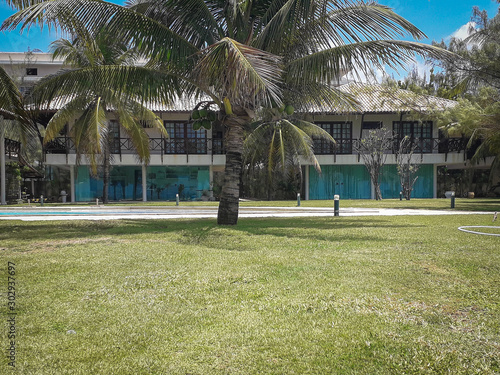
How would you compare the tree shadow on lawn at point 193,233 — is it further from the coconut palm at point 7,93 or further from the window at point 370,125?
the window at point 370,125

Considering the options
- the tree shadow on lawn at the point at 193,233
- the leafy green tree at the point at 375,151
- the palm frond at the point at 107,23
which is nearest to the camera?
the tree shadow on lawn at the point at 193,233

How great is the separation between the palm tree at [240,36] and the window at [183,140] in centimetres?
1746

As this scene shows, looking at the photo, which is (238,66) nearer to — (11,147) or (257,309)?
(257,309)

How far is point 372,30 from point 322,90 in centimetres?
191

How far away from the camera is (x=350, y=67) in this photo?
1001 cm

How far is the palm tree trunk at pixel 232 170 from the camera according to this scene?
10562 millimetres

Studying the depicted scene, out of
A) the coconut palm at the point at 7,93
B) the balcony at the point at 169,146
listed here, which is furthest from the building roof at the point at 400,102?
the coconut palm at the point at 7,93

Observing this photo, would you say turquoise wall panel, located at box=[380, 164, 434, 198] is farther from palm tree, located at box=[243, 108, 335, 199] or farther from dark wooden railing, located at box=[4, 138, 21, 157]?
dark wooden railing, located at box=[4, 138, 21, 157]

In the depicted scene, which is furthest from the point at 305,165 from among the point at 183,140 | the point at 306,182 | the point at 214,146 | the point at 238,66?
the point at 238,66

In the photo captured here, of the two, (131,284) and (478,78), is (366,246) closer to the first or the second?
Result: (131,284)

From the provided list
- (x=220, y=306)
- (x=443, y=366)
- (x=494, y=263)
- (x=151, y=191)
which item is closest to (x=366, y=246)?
(x=494, y=263)

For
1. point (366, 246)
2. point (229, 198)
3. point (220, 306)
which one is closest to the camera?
point (220, 306)

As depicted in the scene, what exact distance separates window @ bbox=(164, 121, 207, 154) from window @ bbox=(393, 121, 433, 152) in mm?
12925

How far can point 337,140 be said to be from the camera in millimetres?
29062
